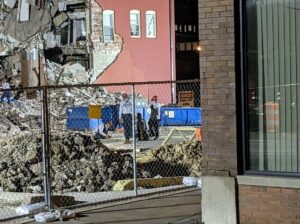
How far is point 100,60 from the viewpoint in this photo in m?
42.5

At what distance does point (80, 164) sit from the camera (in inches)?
583

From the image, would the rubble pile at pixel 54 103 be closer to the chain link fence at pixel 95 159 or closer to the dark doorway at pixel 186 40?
the chain link fence at pixel 95 159

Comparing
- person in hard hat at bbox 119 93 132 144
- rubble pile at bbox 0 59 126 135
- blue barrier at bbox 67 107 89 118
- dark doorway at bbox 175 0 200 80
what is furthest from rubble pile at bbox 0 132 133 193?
dark doorway at bbox 175 0 200 80

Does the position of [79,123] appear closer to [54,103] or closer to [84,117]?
[84,117]

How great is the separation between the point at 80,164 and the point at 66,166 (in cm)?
34

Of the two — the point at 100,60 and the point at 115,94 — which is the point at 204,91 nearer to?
the point at 115,94

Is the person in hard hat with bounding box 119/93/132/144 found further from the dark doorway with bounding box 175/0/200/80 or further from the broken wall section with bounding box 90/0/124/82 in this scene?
the dark doorway with bounding box 175/0/200/80

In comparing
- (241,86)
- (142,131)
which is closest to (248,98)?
(241,86)

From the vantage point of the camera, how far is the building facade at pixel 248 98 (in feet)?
25.6

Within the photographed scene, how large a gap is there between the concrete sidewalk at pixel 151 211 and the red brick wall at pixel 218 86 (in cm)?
106

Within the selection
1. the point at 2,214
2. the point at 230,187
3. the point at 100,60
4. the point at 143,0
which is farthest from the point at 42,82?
the point at 230,187

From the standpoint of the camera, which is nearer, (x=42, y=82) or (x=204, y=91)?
(x=204, y=91)

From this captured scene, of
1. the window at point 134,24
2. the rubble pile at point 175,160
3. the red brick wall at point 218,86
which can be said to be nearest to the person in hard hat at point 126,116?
the rubble pile at point 175,160

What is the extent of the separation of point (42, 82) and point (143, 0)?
29.1 feet
